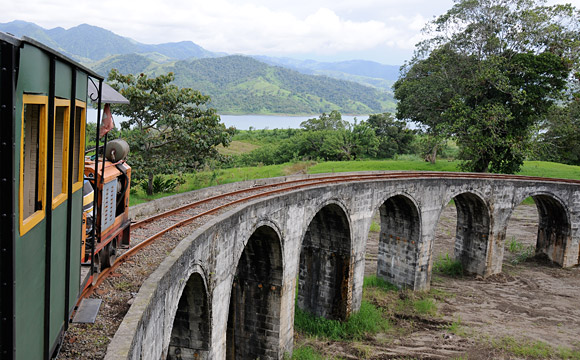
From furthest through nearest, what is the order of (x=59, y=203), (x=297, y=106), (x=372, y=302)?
1. (x=297, y=106)
2. (x=372, y=302)
3. (x=59, y=203)

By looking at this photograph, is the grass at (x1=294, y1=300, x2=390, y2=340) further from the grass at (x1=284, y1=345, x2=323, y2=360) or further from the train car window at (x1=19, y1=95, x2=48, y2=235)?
the train car window at (x1=19, y1=95, x2=48, y2=235)

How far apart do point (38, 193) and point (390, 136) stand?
1847 inches

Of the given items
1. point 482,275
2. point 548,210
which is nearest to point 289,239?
point 482,275

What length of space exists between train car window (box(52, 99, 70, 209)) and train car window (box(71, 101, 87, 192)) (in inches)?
16.1

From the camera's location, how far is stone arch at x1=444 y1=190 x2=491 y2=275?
72.9 ft

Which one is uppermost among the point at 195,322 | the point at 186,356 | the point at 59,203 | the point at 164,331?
the point at 59,203

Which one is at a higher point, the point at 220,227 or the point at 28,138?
the point at 28,138

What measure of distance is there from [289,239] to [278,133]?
156 ft

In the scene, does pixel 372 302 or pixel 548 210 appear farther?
pixel 548 210

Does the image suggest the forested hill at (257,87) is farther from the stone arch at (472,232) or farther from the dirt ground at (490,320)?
the dirt ground at (490,320)

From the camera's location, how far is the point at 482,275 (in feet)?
74.1

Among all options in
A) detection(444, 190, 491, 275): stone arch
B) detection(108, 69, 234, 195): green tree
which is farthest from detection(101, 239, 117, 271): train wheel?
detection(444, 190, 491, 275): stone arch

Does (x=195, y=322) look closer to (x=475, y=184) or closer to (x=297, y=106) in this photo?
(x=475, y=184)

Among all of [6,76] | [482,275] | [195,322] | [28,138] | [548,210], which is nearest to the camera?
[6,76]
